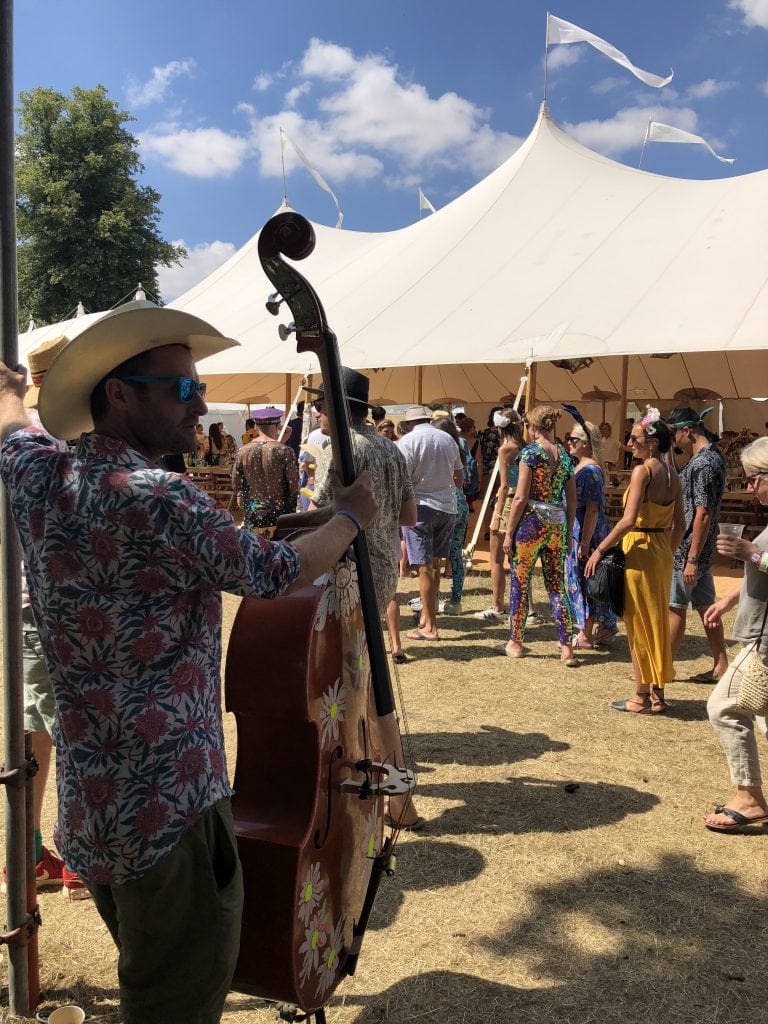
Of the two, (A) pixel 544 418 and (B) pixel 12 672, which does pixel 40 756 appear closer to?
(B) pixel 12 672

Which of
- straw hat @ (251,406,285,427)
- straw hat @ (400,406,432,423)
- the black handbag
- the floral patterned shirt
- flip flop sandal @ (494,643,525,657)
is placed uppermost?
straw hat @ (400,406,432,423)

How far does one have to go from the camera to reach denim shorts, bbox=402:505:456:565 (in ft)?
21.5

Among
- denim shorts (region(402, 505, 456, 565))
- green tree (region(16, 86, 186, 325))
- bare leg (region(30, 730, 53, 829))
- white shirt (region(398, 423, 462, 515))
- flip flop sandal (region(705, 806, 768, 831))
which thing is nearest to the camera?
bare leg (region(30, 730, 53, 829))

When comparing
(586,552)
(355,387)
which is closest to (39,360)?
(355,387)

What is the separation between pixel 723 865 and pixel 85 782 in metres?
2.79

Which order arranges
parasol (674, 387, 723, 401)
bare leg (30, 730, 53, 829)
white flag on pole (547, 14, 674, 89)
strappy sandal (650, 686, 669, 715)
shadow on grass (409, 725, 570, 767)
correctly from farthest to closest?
parasol (674, 387, 723, 401) < white flag on pole (547, 14, 674, 89) < strappy sandal (650, 686, 669, 715) < shadow on grass (409, 725, 570, 767) < bare leg (30, 730, 53, 829)

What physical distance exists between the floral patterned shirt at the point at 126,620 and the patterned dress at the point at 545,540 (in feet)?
14.8

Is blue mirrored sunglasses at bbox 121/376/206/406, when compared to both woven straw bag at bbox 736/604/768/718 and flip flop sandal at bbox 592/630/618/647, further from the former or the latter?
flip flop sandal at bbox 592/630/618/647

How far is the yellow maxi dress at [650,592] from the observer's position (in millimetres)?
4883

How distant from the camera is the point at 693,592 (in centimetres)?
563

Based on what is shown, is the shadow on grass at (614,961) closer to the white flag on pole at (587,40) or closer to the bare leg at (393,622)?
the bare leg at (393,622)

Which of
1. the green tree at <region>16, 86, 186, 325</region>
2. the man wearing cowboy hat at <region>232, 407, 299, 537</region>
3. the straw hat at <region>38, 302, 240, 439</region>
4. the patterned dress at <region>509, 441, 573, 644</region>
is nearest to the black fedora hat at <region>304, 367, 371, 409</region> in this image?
the straw hat at <region>38, 302, 240, 439</region>

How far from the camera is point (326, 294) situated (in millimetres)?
12945

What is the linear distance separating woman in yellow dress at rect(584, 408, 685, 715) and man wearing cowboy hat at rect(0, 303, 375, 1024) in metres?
3.67
